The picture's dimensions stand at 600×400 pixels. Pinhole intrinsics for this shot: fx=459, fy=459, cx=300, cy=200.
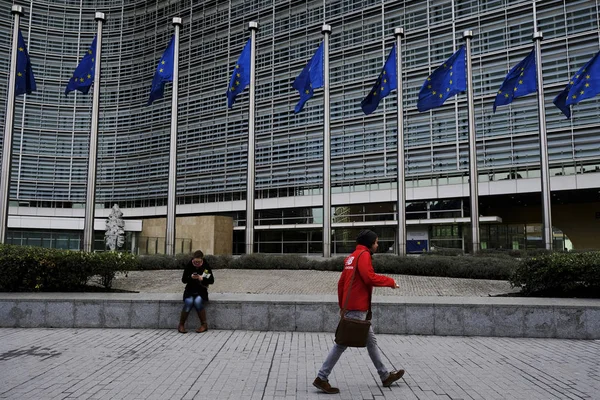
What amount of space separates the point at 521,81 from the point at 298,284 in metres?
15.1

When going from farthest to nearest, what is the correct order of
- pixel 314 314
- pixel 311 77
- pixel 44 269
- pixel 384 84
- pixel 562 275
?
1. pixel 311 77
2. pixel 384 84
3. pixel 44 269
4. pixel 562 275
5. pixel 314 314

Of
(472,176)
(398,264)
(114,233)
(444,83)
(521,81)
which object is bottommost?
(398,264)

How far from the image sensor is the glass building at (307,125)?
112 feet

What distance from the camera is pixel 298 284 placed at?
1429 centimetres

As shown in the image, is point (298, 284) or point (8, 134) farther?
point (8, 134)

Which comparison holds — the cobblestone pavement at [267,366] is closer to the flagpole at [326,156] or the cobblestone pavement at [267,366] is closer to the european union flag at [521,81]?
the flagpole at [326,156]

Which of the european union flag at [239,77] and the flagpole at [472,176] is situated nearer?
→ the european union flag at [239,77]

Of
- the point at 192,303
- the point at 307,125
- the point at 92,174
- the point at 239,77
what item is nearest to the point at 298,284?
the point at 192,303

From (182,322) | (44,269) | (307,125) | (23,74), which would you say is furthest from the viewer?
(307,125)

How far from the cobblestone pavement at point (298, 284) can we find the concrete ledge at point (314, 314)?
274 cm

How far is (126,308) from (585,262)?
379 inches

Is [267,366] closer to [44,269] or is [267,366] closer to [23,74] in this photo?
[44,269]

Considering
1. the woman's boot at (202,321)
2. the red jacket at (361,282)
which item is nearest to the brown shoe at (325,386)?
the red jacket at (361,282)

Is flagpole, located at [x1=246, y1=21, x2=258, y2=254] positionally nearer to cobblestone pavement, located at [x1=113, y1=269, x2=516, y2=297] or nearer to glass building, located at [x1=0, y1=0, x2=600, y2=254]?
cobblestone pavement, located at [x1=113, y1=269, x2=516, y2=297]
